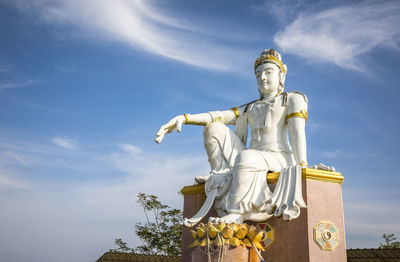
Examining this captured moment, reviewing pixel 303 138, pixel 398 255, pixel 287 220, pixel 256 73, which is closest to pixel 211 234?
pixel 287 220

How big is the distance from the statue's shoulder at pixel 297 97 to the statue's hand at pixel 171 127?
4.99 ft

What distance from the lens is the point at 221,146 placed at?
5.66m

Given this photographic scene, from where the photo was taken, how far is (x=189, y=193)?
600 centimetres

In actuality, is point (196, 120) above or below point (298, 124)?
above

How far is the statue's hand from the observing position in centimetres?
566

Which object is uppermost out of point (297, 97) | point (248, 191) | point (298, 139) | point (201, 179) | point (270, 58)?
point (270, 58)

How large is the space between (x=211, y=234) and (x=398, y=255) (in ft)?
18.1

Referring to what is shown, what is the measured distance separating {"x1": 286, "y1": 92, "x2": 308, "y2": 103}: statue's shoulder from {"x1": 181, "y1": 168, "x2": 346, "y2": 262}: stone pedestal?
3.99 ft

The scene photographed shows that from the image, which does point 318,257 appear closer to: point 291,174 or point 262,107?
point 291,174

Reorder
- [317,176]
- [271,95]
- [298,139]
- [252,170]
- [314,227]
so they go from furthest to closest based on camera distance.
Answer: [271,95] < [298,139] < [252,170] < [317,176] < [314,227]

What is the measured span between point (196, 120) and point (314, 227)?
7.37 ft

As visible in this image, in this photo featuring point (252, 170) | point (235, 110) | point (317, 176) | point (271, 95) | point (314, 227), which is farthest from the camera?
point (235, 110)

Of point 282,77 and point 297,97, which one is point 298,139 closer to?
point 297,97

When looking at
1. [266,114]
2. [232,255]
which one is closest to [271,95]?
[266,114]
